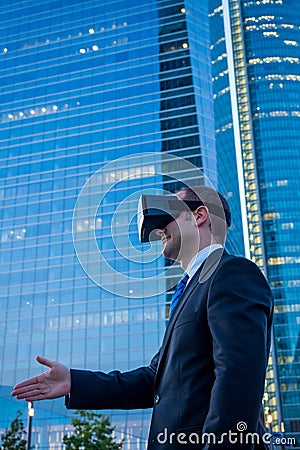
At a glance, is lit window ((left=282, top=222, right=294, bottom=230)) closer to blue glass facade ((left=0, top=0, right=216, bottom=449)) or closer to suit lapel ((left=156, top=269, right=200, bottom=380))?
blue glass facade ((left=0, top=0, right=216, bottom=449))

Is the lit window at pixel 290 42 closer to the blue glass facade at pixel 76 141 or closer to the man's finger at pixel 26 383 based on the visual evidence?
the blue glass facade at pixel 76 141

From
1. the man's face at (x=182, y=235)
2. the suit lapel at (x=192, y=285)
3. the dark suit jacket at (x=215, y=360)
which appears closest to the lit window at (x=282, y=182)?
the man's face at (x=182, y=235)

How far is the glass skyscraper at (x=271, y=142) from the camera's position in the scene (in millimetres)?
102938

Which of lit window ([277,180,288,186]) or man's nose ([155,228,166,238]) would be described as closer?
man's nose ([155,228,166,238])

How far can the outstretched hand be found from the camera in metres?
2.87

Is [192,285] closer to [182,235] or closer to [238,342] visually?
[182,235]

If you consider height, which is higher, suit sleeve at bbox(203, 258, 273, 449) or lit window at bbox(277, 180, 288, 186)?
lit window at bbox(277, 180, 288, 186)

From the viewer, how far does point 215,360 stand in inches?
95.3

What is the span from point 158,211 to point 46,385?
1.08m

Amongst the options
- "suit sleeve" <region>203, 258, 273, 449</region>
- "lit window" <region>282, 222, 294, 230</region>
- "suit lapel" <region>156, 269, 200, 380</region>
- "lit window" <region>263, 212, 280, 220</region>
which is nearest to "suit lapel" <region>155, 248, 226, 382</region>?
"suit lapel" <region>156, 269, 200, 380</region>

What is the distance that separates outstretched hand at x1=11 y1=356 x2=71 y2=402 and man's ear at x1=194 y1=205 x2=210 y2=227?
42.0 inches
